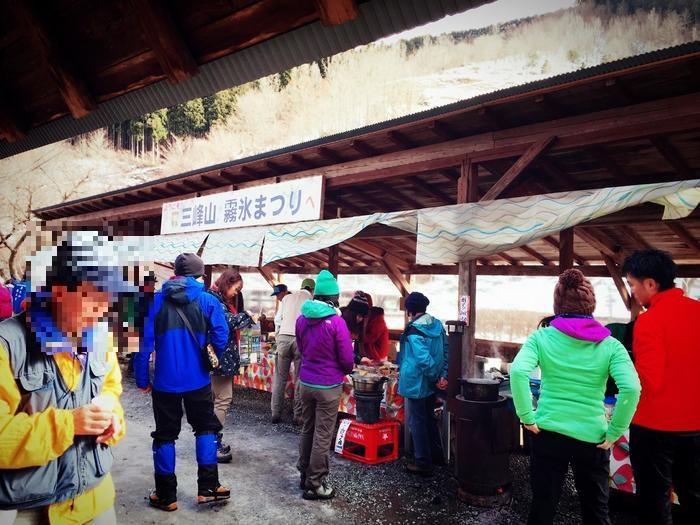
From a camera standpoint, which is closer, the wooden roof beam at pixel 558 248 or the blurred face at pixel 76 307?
the blurred face at pixel 76 307

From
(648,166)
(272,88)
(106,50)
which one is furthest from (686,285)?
(272,88)

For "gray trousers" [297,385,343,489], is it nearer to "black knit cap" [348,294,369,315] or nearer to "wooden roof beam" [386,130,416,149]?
"wooden roof beam" [386,130,416,149]

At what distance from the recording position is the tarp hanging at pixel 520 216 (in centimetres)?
401

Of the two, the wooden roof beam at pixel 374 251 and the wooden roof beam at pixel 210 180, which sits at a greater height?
the wooden roof beam at pixel 210 180

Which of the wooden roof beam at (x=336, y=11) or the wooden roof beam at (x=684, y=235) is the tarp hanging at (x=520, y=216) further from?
the wooden roof beam at (x=684, y=235)

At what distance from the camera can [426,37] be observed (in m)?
59.3

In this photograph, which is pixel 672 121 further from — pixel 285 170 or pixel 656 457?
pixel 285 170

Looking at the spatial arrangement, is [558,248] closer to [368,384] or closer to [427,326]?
[427,326]

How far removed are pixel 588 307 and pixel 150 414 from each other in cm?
687

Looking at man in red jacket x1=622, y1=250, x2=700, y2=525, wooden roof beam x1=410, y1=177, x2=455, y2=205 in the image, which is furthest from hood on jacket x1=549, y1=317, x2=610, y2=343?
wooden roof beam x1=410, y1=177, x2=455, y2=205

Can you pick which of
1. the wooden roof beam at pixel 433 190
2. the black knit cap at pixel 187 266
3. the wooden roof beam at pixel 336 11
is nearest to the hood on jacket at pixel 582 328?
the wooden roof beam at pixel 336 11

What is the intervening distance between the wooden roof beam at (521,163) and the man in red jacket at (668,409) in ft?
8.49

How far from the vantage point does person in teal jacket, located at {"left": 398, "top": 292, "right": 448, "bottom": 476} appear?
5.16 meters

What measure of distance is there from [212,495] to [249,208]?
16.1ft
